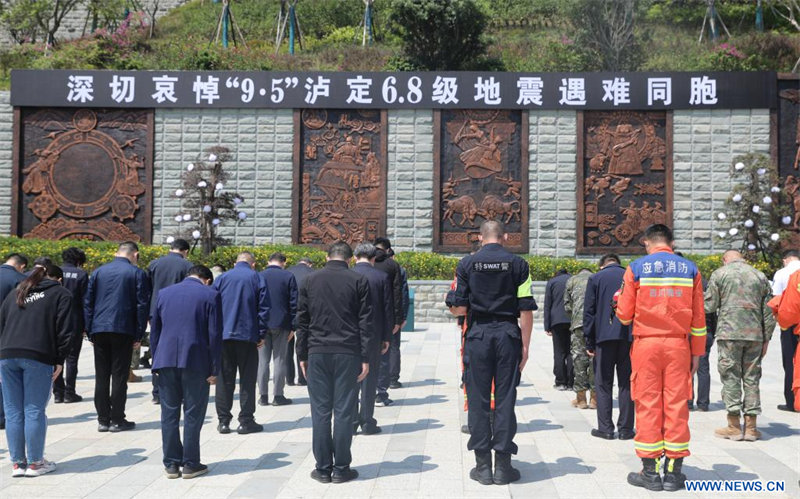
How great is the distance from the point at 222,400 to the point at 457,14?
1575 cm

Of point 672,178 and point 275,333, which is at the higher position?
point 672,178

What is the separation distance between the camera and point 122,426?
626 centimetres

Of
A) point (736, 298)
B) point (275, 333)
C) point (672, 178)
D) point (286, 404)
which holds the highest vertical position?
point (672, 178)

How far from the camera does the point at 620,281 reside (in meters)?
6.11

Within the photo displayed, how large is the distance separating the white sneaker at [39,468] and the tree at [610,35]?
19266 millimetres

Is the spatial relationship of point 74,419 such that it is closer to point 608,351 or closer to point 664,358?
point 608,351

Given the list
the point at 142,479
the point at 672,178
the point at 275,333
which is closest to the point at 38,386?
the point at 142,479

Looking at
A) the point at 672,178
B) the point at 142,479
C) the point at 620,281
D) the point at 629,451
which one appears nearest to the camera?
the point at 142,479

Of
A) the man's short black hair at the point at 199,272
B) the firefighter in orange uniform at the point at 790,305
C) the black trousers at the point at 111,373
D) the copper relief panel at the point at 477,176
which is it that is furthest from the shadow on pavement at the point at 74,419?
the copper relief panel at the point at 477,176

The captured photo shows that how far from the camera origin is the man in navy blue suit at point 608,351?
5895mm

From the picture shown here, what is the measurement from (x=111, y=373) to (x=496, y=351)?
3.71m

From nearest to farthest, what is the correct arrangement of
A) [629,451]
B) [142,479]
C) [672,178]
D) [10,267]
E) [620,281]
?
1. [142,479]
2. [629,451]
3. [620,281]
4. [10,267]
5. [672,178]

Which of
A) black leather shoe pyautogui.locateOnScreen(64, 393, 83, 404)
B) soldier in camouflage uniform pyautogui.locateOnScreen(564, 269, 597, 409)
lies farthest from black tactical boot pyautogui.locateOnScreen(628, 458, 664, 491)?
black leather shoe pyautogui.locateOnScreen(64, 393, 83, 404)

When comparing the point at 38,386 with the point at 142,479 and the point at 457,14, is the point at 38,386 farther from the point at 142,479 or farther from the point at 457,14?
the point at 457,14
